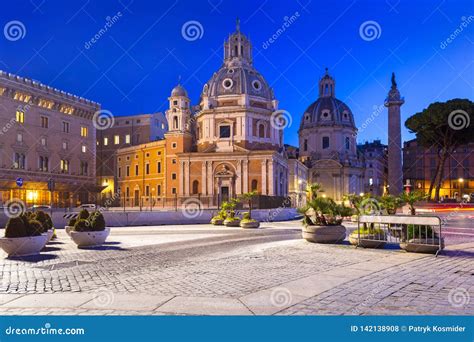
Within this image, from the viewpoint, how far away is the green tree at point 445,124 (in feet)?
179

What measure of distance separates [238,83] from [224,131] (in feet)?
25.5

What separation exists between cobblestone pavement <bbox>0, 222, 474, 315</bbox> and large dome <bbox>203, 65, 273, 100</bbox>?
53757 millimetres

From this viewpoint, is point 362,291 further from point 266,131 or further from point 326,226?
point 266,131

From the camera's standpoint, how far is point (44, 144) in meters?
55.6

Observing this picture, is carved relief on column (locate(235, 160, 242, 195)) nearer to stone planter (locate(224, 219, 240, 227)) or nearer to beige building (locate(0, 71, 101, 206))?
beige building (locate(0, 71, 101, 206))

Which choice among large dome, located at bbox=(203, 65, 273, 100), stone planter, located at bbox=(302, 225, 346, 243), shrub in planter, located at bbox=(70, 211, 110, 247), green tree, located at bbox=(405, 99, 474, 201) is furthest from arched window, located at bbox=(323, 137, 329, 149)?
shrub in planter, located at bbox=(70, 211, 110, 247)

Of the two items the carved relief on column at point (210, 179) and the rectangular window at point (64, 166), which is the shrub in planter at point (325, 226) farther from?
the rectangular window at point (64, 166)

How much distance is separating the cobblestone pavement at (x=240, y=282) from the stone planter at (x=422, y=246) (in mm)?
317

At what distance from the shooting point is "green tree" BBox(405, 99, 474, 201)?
54594 mm

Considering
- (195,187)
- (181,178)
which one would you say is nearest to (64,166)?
(181,178)

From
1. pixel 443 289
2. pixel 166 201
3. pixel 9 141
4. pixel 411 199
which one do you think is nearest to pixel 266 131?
pixel 166 201

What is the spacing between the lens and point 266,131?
216 feet
